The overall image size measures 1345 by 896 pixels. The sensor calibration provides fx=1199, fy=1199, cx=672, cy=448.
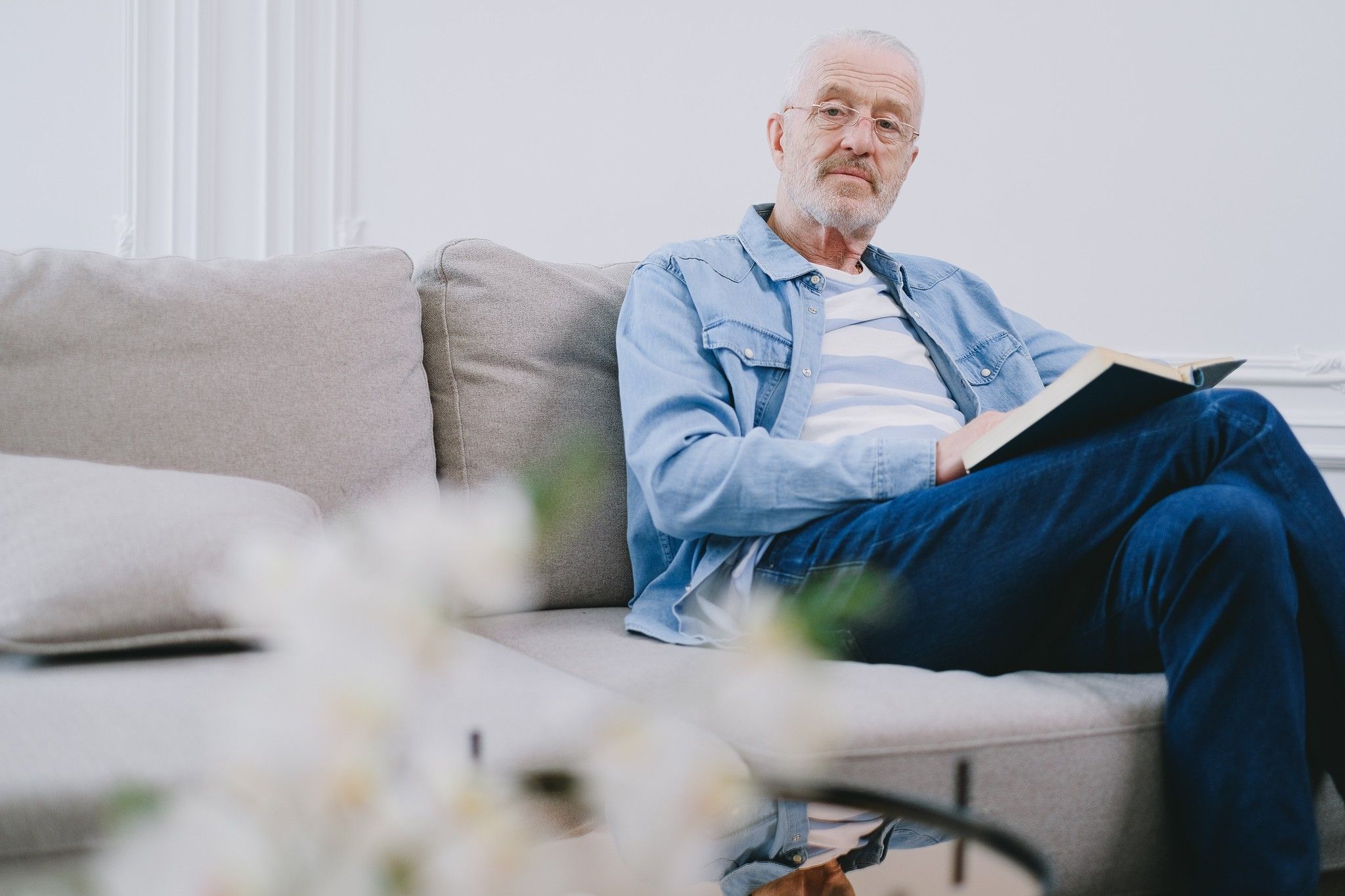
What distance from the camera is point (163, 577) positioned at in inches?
41.2

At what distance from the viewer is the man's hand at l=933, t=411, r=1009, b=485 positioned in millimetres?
1346

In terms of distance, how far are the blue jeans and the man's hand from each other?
0.08 m

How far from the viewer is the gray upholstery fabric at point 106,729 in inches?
28.1

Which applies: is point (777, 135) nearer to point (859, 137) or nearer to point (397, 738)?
point (859, 137)

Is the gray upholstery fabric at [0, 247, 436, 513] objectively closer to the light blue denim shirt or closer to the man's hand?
the light blue denim shirt

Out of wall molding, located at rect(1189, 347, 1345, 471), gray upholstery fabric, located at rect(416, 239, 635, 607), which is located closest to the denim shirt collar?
gray upholstery fabric, located at rect(416, 239, 635, 607)

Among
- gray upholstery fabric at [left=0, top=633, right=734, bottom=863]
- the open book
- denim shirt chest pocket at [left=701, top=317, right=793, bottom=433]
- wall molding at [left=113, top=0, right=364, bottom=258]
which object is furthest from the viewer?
wall molding at [left=113, top=0, right=364, bottom=258]

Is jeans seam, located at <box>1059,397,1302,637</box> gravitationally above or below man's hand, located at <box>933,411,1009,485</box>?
above

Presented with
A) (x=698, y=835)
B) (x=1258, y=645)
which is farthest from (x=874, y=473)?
(x=698, y=835)

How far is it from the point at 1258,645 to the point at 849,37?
1.14 meters

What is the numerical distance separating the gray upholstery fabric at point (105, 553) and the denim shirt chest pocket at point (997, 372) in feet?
3.42

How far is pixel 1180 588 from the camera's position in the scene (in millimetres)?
1137

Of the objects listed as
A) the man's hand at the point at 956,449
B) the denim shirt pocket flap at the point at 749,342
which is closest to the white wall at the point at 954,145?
the denim shirt pocket flap at the point at 749,342

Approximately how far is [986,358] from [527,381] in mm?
695
